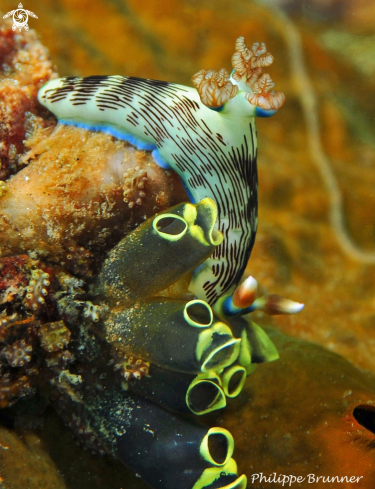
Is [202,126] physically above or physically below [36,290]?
above

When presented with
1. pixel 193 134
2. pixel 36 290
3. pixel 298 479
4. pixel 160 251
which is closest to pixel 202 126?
pixel 193 134

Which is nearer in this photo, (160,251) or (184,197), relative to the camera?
(160,251)

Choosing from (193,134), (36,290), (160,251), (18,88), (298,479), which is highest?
(18,88)

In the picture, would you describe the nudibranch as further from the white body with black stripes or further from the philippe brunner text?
the philippe brunner text

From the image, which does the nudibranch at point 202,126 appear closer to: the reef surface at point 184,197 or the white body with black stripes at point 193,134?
the white body with black stripes at point 193,134

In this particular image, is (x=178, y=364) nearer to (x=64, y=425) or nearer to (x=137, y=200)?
(x=137, y=200)

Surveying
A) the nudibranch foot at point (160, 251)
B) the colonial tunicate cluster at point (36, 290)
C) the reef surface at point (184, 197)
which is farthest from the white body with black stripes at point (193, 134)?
the colonial tunicate cluster at point (36, 290)

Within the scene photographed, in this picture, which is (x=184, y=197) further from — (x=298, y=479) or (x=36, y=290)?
(x=298, y=479)

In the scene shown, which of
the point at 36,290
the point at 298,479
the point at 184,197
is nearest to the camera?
the point at 36,290

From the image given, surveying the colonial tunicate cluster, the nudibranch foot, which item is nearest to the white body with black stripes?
the nudibranch foot
